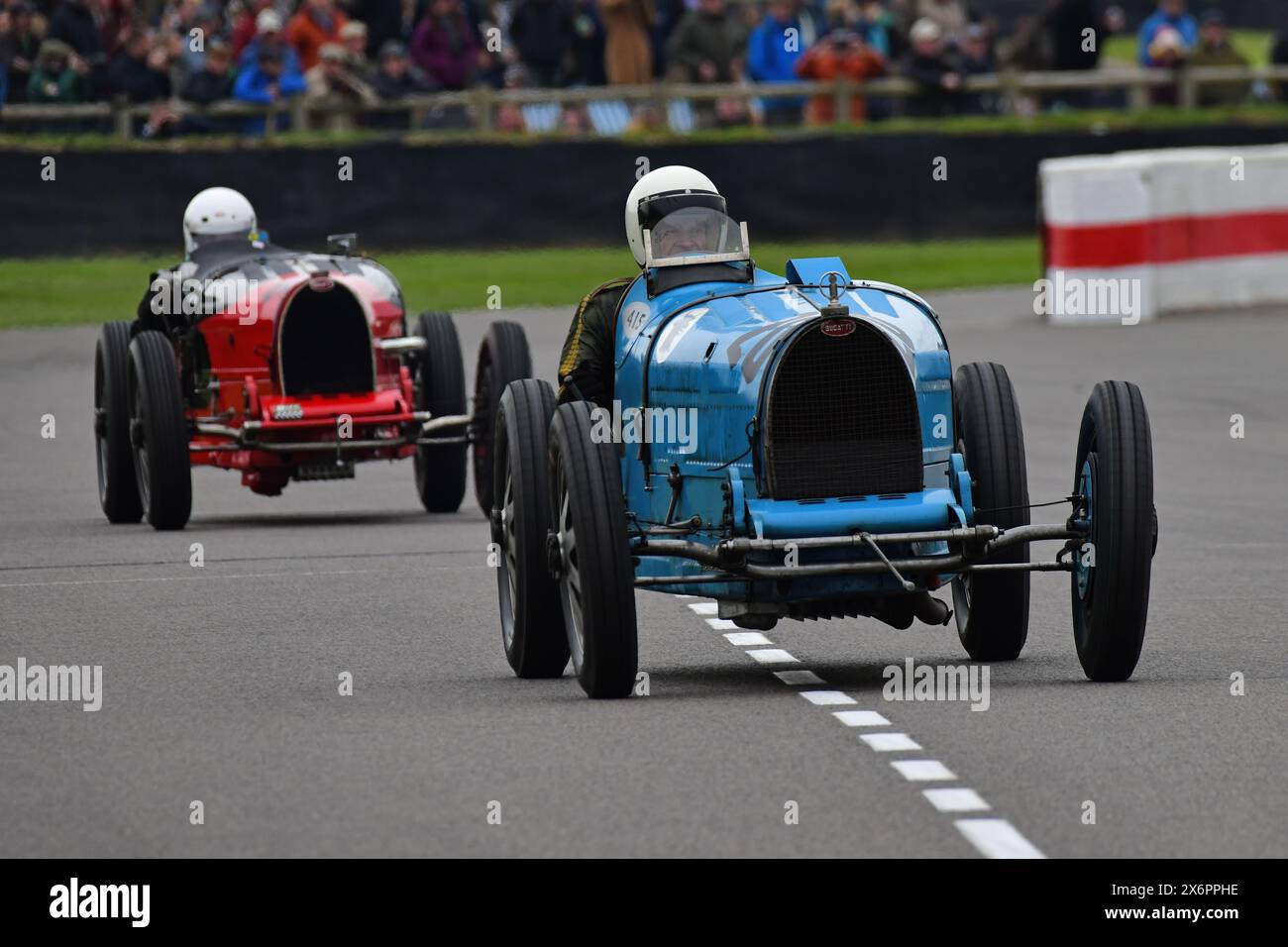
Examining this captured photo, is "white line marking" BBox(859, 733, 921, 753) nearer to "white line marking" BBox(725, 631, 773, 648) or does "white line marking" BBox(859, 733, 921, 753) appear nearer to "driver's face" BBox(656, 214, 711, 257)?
"white line marking" BBox(725, 631, 773, 648)

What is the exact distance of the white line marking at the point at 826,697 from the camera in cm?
977

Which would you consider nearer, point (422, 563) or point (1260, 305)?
point (422, 563)

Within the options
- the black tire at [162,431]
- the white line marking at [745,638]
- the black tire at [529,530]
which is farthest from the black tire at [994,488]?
the black tire at [162,431]

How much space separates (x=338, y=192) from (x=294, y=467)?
14.2 meters

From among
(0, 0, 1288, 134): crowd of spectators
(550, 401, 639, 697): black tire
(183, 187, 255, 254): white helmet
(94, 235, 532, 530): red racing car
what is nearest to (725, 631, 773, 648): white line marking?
(550, 401, 639, 697): black tire

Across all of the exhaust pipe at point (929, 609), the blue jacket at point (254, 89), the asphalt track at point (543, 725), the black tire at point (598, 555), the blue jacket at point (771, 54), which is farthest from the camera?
the blue jacket at point (771, 54)

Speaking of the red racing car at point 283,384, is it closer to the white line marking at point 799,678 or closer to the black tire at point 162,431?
the black tire at point 162,431

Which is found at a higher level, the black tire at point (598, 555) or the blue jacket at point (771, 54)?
the blue jacket at point (771, 54)

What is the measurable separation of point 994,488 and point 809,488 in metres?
0.74

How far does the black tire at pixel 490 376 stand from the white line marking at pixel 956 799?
7946 mm

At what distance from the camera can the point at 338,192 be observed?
1193 inches

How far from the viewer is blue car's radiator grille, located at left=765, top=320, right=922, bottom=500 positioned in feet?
32.5

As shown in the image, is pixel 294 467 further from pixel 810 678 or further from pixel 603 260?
pixel 603 260
